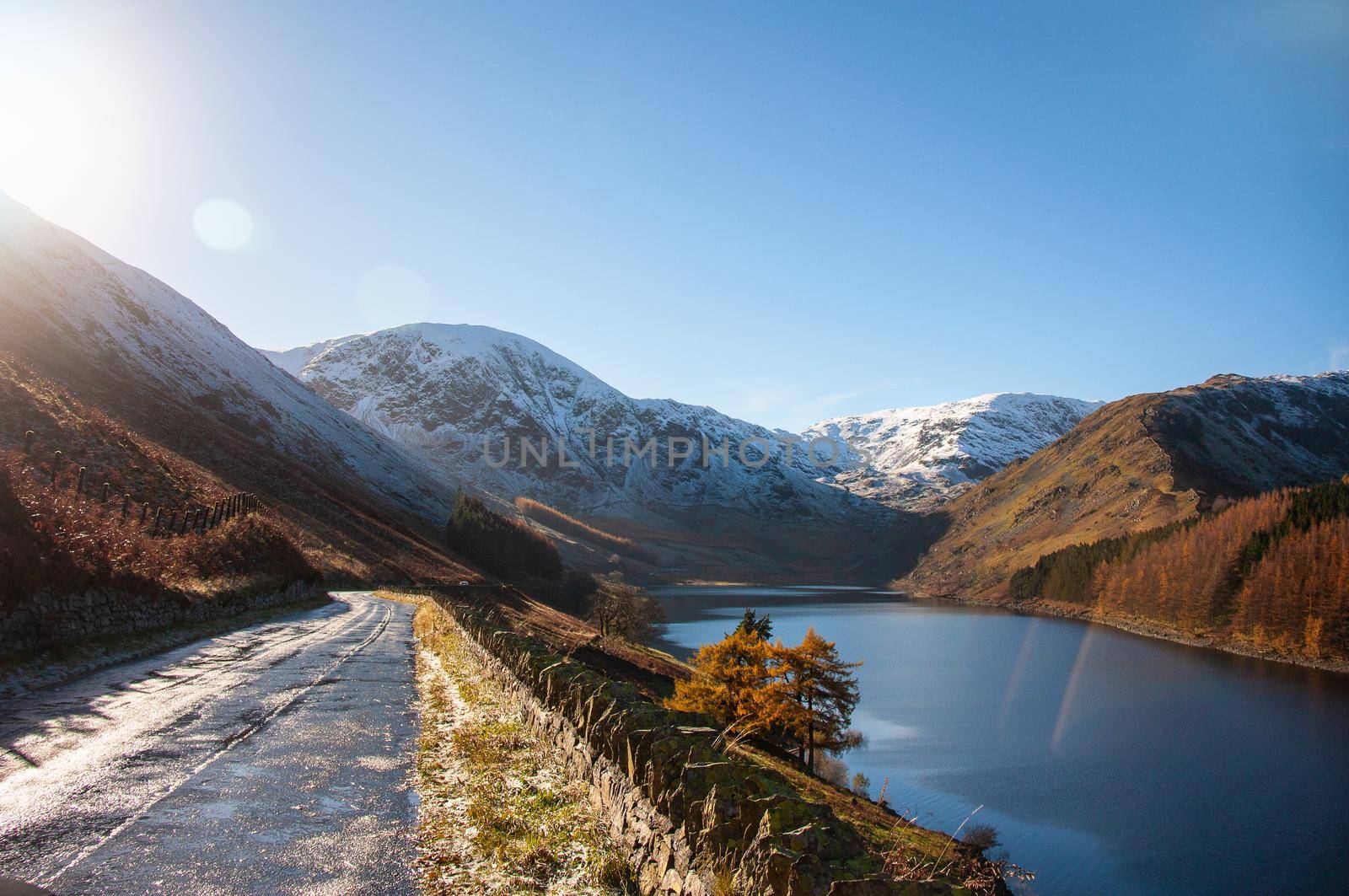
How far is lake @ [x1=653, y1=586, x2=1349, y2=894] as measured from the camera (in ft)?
128

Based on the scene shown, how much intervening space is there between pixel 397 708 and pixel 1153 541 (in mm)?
189218

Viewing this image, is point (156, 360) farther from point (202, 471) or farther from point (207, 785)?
point (207, 785)

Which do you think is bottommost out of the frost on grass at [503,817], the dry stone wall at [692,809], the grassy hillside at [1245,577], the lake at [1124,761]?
the lake at [1124,761]

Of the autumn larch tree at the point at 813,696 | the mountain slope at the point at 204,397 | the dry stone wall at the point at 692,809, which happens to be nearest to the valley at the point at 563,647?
the dry stone wall at the point at 692,809

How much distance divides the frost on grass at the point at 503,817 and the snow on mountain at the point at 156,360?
9409 cm

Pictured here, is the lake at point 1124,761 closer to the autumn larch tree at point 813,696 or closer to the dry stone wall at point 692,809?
the autumn larch tree at point 813,696

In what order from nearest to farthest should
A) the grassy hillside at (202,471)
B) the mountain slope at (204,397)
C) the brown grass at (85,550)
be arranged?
the brown grass at (85,550)
the grassy hillside at (202,471)
the mountain slope at (204,397)

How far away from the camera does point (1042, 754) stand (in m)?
56.2

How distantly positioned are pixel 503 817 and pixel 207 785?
365cm

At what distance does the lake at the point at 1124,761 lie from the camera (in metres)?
39.1

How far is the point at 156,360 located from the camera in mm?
130625

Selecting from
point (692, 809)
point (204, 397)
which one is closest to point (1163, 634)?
point (692, 809)

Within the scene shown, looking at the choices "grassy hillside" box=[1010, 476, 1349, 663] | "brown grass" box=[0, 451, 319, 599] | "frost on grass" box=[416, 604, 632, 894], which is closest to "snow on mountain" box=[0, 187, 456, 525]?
"brown grass" box=[0, 451, 319, 599]

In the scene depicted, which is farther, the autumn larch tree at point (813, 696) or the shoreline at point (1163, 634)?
the shoreline at point (1163, 634)
